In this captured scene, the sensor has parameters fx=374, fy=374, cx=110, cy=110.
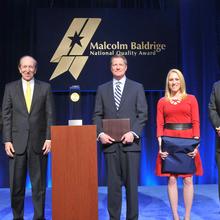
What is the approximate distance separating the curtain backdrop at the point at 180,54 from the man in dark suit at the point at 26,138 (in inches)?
95.7

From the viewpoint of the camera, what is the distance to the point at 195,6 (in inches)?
253

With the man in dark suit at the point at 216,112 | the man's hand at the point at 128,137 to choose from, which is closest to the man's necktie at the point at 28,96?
the man's hand at the point at 128,137

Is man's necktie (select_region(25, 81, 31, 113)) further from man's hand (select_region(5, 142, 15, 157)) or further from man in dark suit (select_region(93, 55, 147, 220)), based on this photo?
man in dark suit (select_region(93, 55, 147, 220))

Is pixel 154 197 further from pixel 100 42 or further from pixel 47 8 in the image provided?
pixel 47 8

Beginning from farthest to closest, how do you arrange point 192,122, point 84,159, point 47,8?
point 47,8 < point 192,122 < point 84,159

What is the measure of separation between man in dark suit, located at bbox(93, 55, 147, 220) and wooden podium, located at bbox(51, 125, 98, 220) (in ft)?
1.61

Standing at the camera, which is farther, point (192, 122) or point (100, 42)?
point (100, 42)

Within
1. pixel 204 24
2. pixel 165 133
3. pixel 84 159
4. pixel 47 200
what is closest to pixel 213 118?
pixel 165 133

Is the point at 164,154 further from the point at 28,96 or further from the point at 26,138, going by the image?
the point at 28,96

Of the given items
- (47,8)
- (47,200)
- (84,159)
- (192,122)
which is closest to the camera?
(84,159)

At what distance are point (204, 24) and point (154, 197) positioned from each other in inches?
121

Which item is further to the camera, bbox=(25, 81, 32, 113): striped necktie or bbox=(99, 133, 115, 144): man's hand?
bbox=(25, 81, 32, 113): striped necktie

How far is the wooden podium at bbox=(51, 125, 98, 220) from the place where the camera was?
303cm

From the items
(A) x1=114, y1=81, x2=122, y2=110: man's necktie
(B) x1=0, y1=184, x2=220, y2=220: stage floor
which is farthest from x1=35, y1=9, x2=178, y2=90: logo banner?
(A) x1=114, y1=81, x2=122, y2=110: man's necktie
